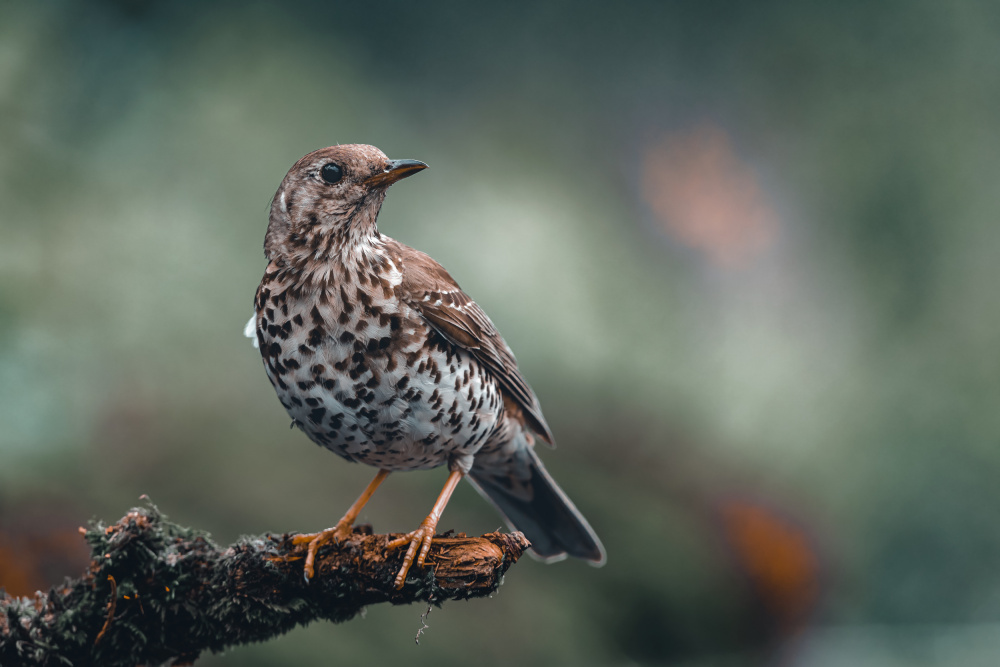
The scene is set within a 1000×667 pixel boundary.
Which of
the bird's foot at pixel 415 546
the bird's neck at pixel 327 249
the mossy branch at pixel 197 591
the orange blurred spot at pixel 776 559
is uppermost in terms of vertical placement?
the orange blurred spot at pixel 776 559

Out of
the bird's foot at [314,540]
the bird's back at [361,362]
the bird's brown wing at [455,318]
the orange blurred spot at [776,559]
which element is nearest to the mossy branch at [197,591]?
the bird's foot at [314,540]

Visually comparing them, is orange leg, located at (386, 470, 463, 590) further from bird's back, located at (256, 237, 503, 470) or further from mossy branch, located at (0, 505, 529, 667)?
bird's back, located at (256, 237, 503, 470)

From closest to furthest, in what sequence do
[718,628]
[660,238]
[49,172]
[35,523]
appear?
[35,523], [49,172], [718,628], [660,238]

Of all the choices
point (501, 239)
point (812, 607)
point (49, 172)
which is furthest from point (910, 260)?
point (49, 172)

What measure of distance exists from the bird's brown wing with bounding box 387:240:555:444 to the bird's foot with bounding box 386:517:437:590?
57cm

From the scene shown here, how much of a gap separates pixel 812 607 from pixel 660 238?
99.5 inches

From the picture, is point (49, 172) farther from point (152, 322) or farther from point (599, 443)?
point (599, 443)

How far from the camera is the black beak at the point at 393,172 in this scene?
2.16 m

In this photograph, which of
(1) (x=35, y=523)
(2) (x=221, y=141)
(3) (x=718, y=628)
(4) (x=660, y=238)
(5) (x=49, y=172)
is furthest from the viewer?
(4) (x=660, y=238)

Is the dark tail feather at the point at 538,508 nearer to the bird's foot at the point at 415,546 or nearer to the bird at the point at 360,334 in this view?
the bird at the point at 360,334

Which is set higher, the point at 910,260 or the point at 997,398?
the point at 910,260

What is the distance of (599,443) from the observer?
459cm

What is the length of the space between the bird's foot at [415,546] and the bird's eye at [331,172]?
1.06m

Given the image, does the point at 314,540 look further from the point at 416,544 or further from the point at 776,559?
the point at 776,559
